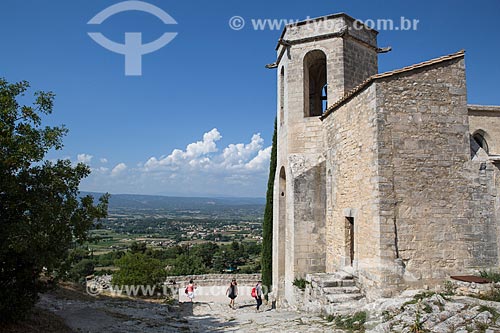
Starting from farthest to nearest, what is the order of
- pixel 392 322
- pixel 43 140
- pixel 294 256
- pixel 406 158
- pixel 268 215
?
1. pixel 268 215
2. pixel 294 256
3. pixel 406 158
4. pixel 43 140
5. pixel 392 322

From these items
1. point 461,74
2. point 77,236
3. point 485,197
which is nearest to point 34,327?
point 77,236

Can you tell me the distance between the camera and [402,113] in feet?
26.6

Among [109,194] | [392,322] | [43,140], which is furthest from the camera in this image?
Answer: [109,194]

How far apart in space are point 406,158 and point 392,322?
377 cm

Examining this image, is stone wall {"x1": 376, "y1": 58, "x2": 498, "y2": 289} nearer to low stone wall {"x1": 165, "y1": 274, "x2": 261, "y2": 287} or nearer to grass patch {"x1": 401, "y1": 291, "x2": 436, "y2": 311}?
grass patch {"x1": 401, "y1": 291, "x2": 436, "y2": 311}

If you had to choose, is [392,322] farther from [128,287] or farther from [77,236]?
[128,287]

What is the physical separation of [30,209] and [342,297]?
22.7ft

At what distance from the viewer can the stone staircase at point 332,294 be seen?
7.85 m

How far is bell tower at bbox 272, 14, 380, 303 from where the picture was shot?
11062 mm

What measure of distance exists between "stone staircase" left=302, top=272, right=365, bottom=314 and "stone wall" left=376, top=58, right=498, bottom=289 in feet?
3.35

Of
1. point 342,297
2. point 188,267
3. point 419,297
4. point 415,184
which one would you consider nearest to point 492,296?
point 419,297

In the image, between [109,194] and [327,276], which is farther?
[327,276]

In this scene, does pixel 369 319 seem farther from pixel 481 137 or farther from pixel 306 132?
pixel 481 137

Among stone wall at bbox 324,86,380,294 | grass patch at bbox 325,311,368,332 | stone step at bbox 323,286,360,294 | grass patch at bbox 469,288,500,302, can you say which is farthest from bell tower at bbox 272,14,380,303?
grass patch at bbox 469,288,500,302
